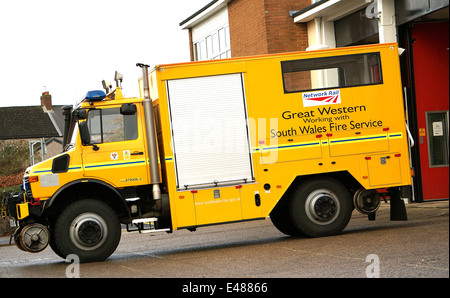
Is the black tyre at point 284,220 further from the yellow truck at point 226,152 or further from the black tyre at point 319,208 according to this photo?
the black tyre at point 319,208

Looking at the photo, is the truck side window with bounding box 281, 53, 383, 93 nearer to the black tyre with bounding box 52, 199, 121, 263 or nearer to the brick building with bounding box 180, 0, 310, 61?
the black tyre with bounding box 52, 199, 121, 263

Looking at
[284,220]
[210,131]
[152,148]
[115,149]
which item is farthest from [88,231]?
[284,220]

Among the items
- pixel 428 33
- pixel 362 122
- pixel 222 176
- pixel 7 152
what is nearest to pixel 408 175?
pixel 362 122

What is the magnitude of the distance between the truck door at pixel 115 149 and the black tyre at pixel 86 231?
574mm

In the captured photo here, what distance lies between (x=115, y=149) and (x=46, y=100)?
63030 mm

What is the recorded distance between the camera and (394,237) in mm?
11906

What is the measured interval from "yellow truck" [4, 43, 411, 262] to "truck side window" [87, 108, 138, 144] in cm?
2

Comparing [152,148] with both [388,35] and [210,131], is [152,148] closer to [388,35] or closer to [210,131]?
[210,131]

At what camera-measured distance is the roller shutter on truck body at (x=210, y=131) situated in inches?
487

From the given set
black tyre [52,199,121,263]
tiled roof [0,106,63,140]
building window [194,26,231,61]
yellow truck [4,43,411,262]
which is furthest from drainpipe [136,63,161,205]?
tiled roof [0,106,63,140]

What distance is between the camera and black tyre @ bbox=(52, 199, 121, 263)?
11766mm

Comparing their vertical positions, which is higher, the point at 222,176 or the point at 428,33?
the point at 428,33
